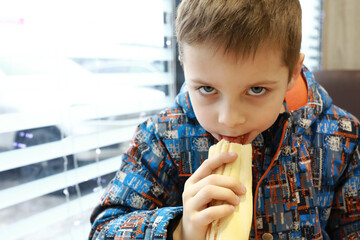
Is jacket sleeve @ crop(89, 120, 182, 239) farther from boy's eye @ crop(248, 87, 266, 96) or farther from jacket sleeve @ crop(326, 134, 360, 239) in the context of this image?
jacket sleeve @ crop(326, 134, 360, 239)

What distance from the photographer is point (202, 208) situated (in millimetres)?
789

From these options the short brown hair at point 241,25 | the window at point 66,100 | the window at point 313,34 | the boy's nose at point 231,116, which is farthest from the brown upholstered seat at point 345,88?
the window at point 313,34

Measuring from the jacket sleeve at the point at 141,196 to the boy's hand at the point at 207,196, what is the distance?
0.08 meters

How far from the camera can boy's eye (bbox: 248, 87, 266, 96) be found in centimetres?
80

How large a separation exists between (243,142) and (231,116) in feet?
0.41

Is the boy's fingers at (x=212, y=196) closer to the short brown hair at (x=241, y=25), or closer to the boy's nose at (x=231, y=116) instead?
the boy's nose at (x=231, y=116)

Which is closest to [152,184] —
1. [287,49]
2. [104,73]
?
[287,49]

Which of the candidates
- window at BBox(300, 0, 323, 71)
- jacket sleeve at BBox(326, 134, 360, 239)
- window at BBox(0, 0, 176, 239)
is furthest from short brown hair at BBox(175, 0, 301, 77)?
window at BBox(300, 0, 323, 71)

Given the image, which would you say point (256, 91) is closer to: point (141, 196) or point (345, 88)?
point (141, 196)

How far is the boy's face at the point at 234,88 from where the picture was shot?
0.77 m

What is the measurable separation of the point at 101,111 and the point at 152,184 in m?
0.55

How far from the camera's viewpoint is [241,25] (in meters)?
0.77

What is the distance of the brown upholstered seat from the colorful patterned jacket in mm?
552

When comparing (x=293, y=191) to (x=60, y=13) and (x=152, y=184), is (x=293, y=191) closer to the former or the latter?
(x=152, y=184)
